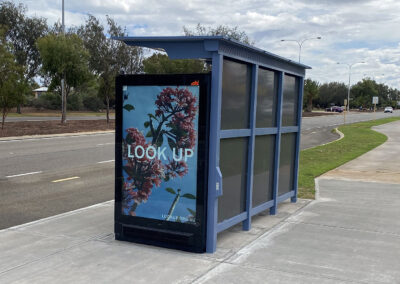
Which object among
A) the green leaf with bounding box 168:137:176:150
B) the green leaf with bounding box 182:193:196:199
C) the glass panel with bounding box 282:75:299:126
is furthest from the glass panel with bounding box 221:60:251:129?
the glass panel with bounding box 282:75:299:126

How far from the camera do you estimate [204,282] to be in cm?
433

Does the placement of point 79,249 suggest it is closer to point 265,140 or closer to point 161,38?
point 161,38

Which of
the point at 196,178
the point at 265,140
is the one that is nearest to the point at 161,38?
the point at 196,178

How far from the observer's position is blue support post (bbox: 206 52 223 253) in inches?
198

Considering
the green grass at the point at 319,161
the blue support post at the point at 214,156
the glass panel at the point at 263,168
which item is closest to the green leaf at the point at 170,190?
the blue support post at the point at 214,156

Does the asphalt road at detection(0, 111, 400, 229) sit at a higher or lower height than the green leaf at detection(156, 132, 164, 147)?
lower

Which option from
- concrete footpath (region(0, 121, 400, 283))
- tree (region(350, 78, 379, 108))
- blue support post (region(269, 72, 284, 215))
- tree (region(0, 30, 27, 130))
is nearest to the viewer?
concrete footpath (region(0, 121, 400, 283))

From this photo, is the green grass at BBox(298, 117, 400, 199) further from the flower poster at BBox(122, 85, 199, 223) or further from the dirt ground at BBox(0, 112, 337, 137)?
the dirt ground at BBox(0, 112, 337, 137)

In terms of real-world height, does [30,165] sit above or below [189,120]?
below

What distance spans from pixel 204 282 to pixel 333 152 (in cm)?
1406

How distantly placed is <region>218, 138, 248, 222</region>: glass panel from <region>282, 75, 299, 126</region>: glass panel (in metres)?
1.61

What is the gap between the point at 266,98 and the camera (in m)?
6.56

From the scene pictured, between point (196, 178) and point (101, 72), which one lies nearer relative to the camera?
point (196, 178)

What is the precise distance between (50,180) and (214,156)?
6552mm
